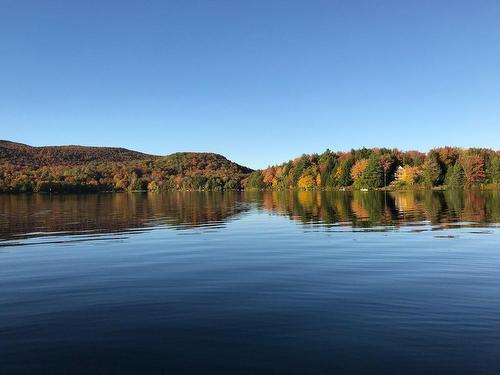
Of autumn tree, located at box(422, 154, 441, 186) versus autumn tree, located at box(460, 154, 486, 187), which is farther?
autumn tree, located at box(422, 154, 441, 186)

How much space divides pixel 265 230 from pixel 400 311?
2576 centimetres

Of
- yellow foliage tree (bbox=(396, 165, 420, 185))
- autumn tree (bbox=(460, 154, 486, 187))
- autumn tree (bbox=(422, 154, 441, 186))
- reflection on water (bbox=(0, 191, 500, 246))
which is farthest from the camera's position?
yellow foliage tree (bbox=(396, 165, 420, 185))

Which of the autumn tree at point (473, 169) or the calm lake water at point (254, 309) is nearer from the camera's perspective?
the calm lake water at point (254, 309)

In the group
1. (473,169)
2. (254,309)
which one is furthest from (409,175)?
(254,309)

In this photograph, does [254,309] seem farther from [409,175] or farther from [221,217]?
[409,175]

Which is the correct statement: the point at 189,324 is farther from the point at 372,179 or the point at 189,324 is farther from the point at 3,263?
the point at 372,179

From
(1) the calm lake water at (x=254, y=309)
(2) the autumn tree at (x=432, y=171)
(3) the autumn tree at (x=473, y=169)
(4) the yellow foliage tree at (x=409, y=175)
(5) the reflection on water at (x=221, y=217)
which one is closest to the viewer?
(1) the calm lake water at (x=254, y=309)

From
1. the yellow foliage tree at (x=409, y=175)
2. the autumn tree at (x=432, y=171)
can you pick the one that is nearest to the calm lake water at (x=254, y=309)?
the autumn tree at (x=432, y=171)

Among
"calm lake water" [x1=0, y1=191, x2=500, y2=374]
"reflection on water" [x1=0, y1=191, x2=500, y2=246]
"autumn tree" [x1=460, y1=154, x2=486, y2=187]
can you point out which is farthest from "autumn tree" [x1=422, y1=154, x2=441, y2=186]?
"calm lake water" [x1=0, y1=191, x2=500, y2=374]

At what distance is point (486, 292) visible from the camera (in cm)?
1517

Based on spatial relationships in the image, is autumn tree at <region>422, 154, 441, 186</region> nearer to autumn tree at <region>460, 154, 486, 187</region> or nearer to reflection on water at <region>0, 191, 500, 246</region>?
autumn tree at <region>460, 154, 486, 187</region>

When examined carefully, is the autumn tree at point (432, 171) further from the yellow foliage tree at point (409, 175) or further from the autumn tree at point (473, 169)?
the autumn tree at point (473, 169)

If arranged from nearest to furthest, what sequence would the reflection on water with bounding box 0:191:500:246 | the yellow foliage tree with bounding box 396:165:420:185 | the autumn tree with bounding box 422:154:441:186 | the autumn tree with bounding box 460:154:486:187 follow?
1. the reflection on water with bounding box 0:191:500:246
2. the autumn tree with bounding box 460:154:486:187
3. the autumn tree with bounding box 422:154:441:186
4. the yellow foliage tree with bounding box 396:165:420:185

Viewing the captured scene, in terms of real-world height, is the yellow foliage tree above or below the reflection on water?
above
